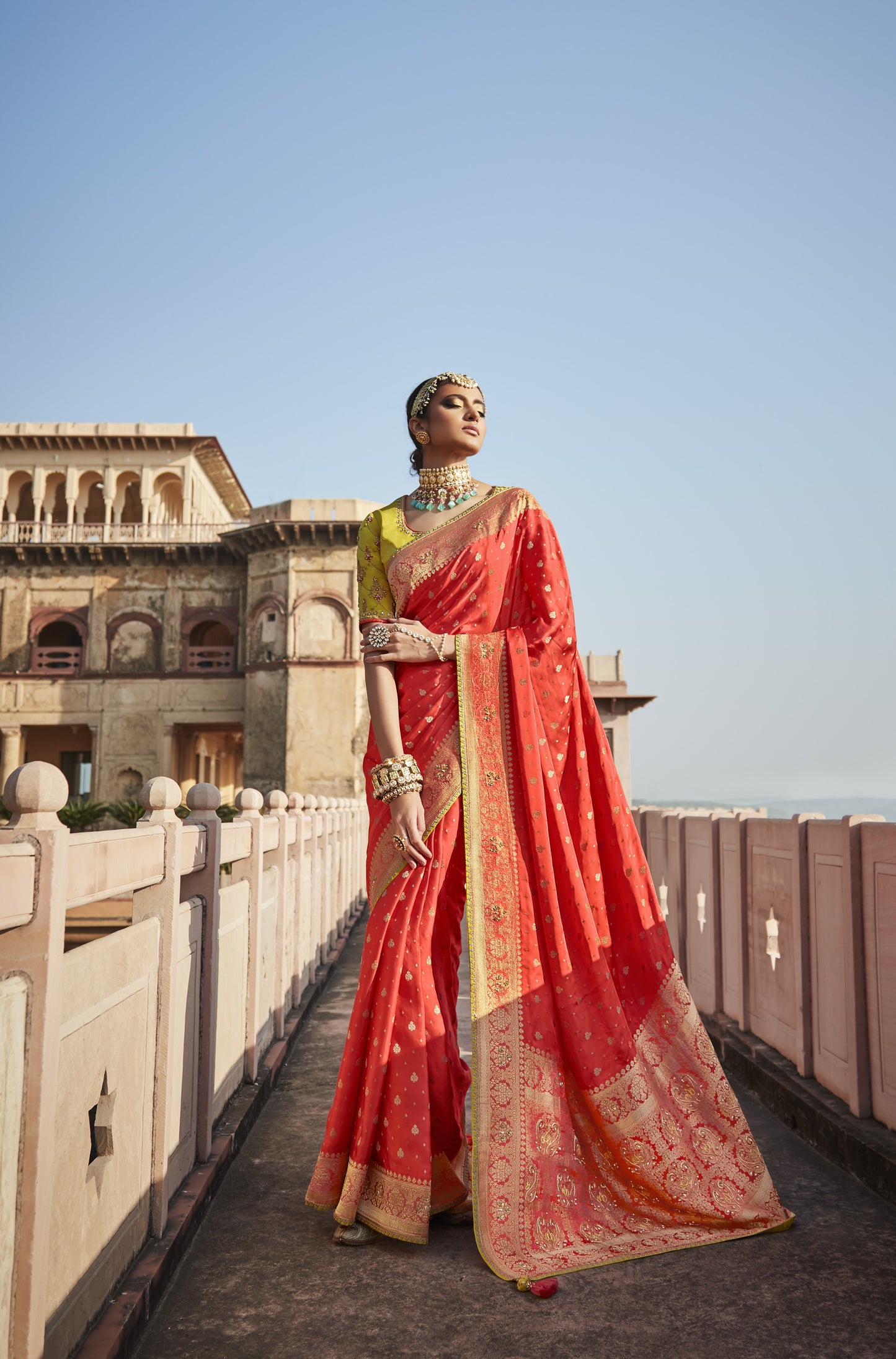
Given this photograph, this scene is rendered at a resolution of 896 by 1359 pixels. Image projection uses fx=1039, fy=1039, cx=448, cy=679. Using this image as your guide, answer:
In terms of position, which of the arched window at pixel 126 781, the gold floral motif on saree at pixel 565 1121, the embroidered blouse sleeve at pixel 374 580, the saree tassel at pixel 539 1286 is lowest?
the saree tassel at pixel 539 1286

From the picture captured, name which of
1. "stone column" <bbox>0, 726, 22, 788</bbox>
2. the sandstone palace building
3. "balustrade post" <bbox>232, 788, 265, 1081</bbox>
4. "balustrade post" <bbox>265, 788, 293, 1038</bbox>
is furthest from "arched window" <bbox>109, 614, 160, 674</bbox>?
"balustrade post" <bbox>232, 788, 265, 1081</bbox>

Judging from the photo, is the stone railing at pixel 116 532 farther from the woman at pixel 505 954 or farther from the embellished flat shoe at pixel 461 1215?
the embellished flat shoe at pixel 461 1215

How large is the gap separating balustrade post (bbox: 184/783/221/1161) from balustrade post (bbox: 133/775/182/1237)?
382 mm

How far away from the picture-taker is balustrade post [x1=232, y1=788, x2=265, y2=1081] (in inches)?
150

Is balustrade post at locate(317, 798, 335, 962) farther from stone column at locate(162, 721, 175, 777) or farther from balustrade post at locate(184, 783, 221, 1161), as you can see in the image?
stone column at locate(162, 721, 175, 777)

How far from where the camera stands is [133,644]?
2789 cm

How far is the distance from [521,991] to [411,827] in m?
0.47

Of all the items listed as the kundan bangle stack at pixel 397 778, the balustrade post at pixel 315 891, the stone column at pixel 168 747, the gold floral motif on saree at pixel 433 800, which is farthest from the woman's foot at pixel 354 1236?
the stone column at pixel 168 747

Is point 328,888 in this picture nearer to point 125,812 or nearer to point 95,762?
point 125,812

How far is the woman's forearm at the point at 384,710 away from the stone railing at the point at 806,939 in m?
1.47

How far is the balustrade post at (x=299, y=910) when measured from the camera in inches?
216

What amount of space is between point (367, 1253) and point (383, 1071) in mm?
398

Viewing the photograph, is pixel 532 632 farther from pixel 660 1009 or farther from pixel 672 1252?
pixel 672 1252

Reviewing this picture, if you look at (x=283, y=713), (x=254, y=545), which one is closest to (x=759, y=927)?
(x=283, y=713)
